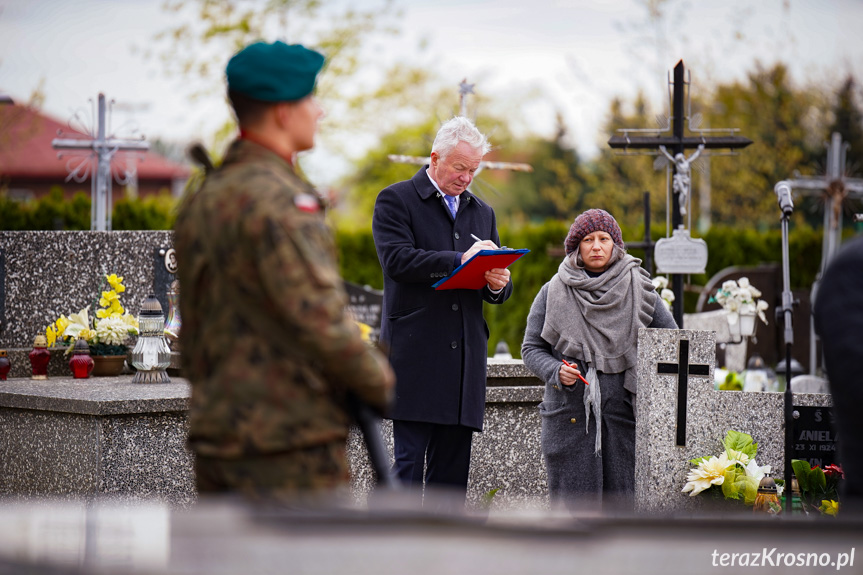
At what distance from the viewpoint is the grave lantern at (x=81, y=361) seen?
6.18 m

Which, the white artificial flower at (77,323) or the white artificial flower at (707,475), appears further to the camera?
the white artificial flower at (77,323)

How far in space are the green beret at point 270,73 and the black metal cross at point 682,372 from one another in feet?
9.75

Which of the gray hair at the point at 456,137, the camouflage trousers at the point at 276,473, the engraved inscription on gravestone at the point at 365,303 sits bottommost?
the camouflage trousers at the point at 276,473

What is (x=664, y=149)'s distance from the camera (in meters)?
8.10

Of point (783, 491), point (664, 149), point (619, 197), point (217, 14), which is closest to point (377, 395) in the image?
point (783, 491)

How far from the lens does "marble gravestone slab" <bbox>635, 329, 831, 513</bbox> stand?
485 centimetres

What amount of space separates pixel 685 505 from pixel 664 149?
396cm

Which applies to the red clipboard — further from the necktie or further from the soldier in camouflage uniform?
the soldier in camouflage uniform

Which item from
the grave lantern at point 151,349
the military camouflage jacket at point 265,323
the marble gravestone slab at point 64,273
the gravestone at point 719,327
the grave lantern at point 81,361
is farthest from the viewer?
the gravestone at point 719,327

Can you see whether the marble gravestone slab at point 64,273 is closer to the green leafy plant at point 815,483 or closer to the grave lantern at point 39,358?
the grave lantern at point 39,358

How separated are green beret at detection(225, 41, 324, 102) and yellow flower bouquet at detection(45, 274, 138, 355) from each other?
170 inches

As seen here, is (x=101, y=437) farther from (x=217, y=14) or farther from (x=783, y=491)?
(x=217, y=14)

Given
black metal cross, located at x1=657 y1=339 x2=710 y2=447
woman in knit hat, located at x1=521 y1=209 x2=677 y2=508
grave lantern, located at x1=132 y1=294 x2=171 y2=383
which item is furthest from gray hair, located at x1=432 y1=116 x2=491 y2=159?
grave lantern, located at x1=132 y1=294 x2=171 y2=383

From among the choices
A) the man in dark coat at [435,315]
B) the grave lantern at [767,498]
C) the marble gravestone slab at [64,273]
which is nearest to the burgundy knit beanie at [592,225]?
the man in dark coat at [435,315]
